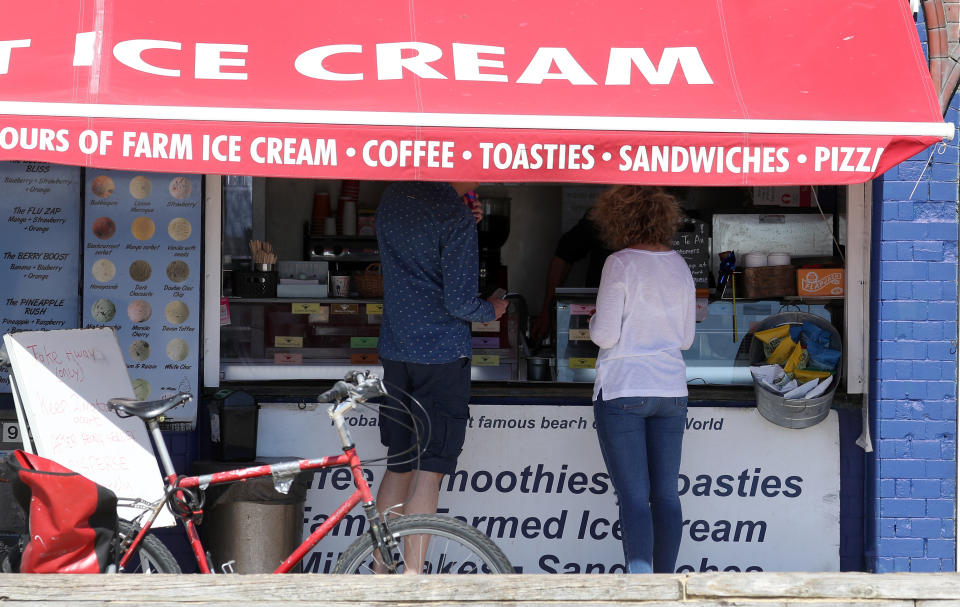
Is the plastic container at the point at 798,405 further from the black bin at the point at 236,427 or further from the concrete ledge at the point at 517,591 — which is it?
the black bin at the point at 236,427

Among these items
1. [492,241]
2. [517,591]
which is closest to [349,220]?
[492,241]

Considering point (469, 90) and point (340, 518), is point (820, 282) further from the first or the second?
point (340, 518)

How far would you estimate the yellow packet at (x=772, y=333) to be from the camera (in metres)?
5.52

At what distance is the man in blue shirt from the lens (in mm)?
4664

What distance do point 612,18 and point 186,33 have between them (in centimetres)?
174

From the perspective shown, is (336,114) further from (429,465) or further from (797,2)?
(797,2)

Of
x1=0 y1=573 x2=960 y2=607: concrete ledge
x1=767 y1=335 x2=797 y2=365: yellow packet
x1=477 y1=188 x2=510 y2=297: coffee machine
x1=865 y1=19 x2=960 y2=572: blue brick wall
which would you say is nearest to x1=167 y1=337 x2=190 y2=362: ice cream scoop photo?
x1=0 y1=573 x2=960 y2=607: concrete ledge

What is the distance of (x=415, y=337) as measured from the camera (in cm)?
470

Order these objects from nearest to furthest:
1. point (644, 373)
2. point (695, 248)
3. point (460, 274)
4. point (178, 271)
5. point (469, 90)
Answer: point (469, 90) → point (644, 373) → point (460, 274) → point (178, 271) → point (695, 248)

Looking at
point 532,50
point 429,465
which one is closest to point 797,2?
point 532,50

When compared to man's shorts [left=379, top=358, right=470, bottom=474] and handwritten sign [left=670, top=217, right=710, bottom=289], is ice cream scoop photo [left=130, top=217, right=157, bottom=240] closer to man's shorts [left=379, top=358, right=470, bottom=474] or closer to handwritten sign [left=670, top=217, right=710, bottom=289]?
man's shorts [left=379, top=358, right=470, bottom=474]

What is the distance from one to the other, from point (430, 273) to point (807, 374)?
1.99 m

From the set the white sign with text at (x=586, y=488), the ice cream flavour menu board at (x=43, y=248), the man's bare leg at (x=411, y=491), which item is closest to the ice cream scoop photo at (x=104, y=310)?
the ice cream flavour menu board at (x=43, y=248)

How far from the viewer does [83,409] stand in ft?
15.0
